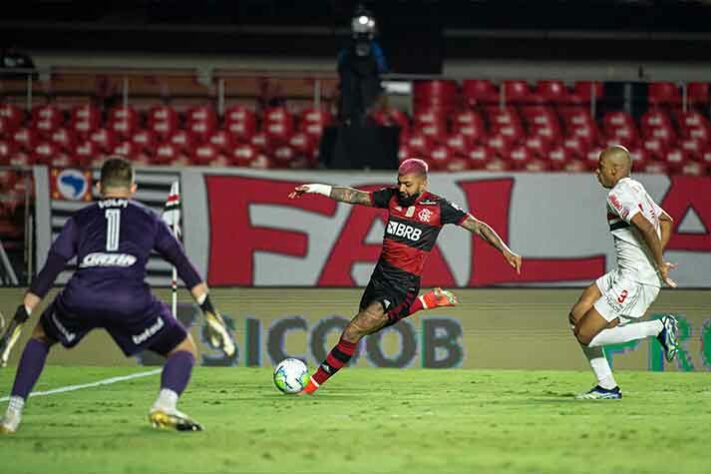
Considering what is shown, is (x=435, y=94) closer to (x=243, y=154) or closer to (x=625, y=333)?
(x=243, y=154)

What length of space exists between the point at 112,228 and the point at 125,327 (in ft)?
2.11

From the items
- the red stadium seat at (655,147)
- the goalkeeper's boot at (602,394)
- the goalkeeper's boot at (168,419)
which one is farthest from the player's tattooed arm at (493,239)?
the red stadium seat at (655,147)

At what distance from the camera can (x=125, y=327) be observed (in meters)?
8.86

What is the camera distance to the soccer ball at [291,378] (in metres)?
12.2

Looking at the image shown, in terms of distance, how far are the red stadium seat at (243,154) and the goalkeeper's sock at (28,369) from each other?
42.0 ft

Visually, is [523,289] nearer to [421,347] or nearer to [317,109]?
[421,347]

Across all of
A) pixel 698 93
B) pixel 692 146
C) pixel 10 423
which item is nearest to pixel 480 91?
pixel 698 93

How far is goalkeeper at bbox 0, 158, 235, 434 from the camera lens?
8781mm

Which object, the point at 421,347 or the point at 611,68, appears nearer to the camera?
the point at 421,347

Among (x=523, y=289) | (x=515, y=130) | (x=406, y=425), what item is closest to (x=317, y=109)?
(x=515, y=130)

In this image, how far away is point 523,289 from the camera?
17953mm

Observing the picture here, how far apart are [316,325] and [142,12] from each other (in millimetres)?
11359

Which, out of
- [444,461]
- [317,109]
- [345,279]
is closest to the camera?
[444,461]

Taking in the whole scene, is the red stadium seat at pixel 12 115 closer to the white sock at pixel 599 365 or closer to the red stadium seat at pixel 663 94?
the red stadium seat at pixel 663 94
